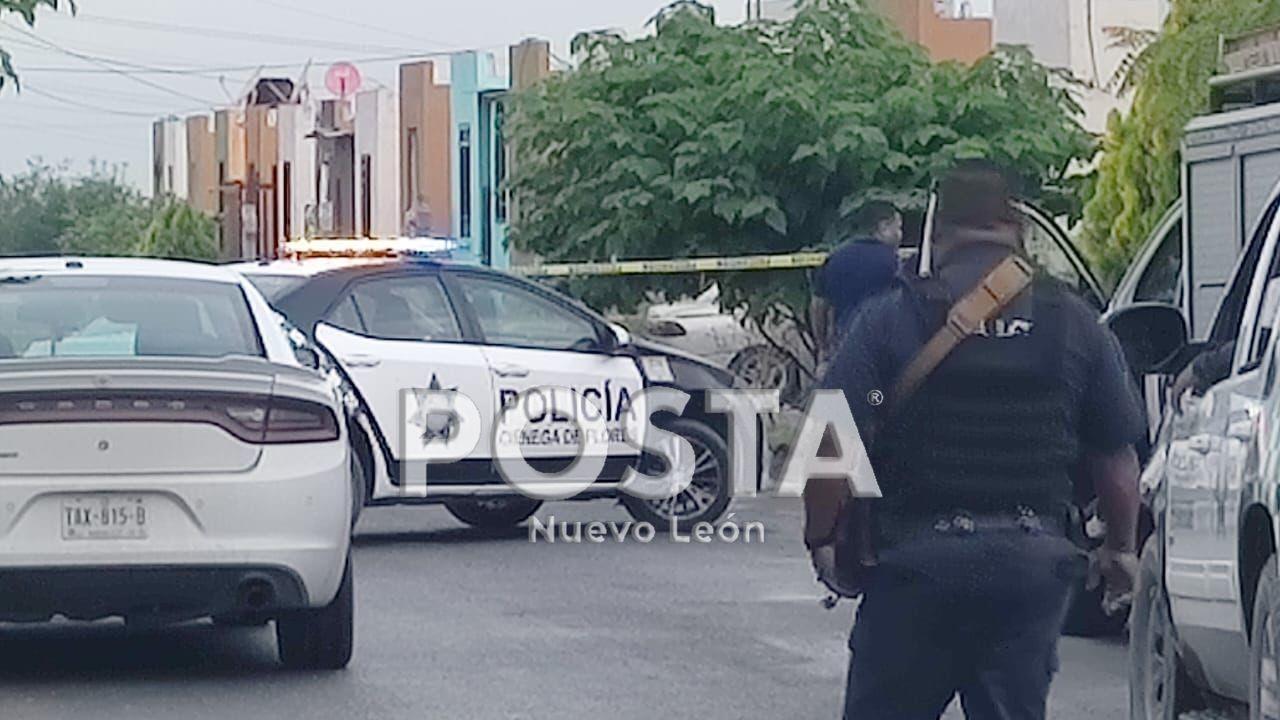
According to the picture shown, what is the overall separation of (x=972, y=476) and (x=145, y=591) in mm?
4642

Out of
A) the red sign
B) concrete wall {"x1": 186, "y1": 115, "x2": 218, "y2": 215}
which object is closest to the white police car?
the red sign

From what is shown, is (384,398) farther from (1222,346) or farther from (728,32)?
(728,32)

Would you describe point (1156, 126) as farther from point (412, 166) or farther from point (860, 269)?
point (412, 166)

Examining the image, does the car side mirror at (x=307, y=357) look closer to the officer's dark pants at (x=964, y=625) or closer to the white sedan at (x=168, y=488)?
the white sedan at (x=168, y=488)

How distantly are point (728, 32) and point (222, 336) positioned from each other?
46.2 feet

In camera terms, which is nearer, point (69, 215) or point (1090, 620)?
point (1090, 620)

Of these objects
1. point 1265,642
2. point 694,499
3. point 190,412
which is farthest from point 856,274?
point 1265,642

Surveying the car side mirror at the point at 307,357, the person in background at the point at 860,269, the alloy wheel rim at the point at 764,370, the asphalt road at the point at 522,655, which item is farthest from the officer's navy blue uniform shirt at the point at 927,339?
the alloy wheel rim at the point at 764,370

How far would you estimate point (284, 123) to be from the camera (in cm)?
6425

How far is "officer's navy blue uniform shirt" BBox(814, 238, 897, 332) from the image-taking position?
503 inches

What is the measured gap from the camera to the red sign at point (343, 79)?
60.1 metres

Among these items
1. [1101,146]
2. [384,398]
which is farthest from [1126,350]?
[1101,146]

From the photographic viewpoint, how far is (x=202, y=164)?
76.7m

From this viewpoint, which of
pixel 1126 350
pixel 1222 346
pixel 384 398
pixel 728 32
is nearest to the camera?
pixel 1222 346
